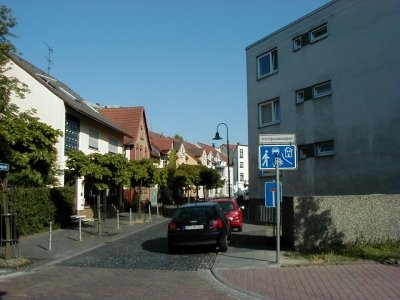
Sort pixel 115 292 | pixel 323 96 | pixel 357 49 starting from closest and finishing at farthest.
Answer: pixel 115 292 → pixel 357 49 → pixel 323 96

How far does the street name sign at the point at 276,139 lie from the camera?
12.6 meters

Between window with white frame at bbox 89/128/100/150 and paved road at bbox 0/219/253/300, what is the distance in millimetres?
17511

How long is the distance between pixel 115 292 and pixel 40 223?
42.4ft

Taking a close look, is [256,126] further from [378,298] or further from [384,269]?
[378,298]

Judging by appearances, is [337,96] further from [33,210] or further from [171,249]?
[33,210]

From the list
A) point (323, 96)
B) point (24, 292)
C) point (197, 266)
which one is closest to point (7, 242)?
point (24, 292)

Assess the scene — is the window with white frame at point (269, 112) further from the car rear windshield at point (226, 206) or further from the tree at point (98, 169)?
the tree at point (98, 169)

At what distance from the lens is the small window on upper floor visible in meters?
24.9

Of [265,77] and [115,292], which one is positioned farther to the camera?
[265,77]

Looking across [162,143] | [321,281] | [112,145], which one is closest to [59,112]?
[112,145]

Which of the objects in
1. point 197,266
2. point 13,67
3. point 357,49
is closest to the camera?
point 197,266

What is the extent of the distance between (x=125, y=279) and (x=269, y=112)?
20.0m

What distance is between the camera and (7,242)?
1297cm

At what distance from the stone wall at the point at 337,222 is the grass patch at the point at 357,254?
279mm
